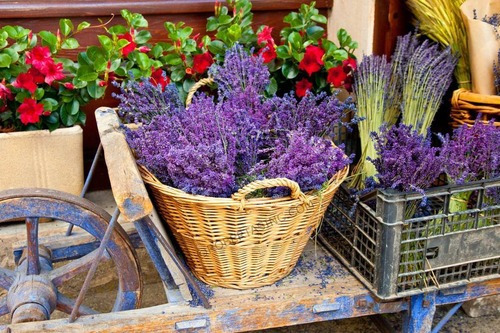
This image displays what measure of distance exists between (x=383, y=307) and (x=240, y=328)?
47 cm

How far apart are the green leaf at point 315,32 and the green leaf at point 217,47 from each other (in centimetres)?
39

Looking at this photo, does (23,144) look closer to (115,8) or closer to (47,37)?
(47,37)

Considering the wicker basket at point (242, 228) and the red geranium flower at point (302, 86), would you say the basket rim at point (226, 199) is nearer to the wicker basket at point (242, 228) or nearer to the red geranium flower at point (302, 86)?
the wicker basket at point (242, 228)

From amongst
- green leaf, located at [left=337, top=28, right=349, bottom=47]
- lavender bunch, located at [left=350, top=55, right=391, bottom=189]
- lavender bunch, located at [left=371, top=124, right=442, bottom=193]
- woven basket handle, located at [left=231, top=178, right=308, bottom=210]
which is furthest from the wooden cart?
green leaf, located at [left=337, top=28, right=349, bottom=47]

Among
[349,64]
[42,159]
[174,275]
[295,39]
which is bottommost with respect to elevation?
[174,275]

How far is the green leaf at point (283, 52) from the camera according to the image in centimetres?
286

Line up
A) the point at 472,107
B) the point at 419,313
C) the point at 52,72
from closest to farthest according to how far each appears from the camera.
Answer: the point at 419,313, the point at 472,107, the point at 52,72

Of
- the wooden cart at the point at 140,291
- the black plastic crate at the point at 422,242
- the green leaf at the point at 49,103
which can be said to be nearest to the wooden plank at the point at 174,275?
the wooden cart at the point at 140,291

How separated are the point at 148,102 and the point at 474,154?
1105mm

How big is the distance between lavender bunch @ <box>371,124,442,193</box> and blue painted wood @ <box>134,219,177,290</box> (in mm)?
726

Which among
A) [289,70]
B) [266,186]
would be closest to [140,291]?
[266,186]

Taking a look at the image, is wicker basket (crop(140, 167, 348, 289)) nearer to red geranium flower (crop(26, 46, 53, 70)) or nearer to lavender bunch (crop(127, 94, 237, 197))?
lavender bunch (crop(127, 94, 237, 197))

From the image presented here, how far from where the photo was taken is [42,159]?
2.79m

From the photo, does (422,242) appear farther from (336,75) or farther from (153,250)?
(336,75)
